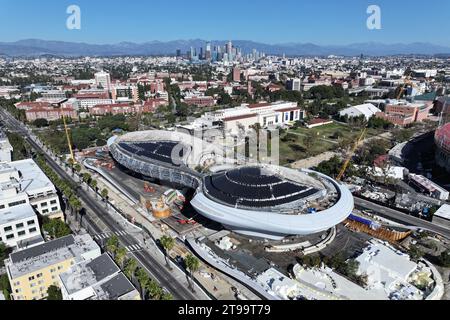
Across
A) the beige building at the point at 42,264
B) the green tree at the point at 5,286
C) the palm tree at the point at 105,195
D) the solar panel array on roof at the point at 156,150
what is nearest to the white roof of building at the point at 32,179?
the palm tree at the point at 105,195

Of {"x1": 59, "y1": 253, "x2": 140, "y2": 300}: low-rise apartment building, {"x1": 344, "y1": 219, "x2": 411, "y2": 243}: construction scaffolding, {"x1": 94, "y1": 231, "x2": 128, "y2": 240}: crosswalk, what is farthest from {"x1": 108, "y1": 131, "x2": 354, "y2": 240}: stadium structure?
{"x1": 59, "y1": 253, "x2": 140, "y2": 300}: low-rise apartment building

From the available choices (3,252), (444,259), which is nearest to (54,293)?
(3,252)

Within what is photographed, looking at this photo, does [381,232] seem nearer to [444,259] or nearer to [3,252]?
[444,259]

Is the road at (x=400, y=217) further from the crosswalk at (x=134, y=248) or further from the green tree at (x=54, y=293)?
the green tree at (x=54, y=293)

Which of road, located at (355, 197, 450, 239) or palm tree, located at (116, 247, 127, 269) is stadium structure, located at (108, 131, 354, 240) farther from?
palm tree, located at (116, 247, 127, 269)

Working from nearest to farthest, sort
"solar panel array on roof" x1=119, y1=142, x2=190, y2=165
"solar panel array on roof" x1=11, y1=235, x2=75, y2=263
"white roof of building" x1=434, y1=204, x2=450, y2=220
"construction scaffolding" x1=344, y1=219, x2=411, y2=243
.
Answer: "solar panel array on roof" x1=11, y1=235, x2=75, y2=263, "construction scaffolding" x1=344, y1=219, x2=411, y2=243, "white roof of building" x1=434, y1=204, x2=450, y2=220, "solar panel array on roof" x1=119, y1=142, x2=190, y2=165
